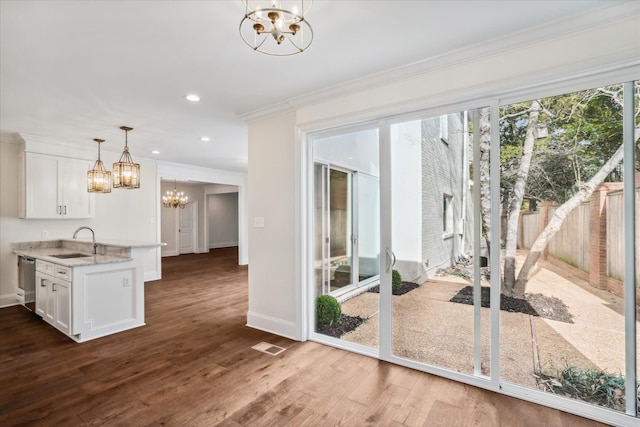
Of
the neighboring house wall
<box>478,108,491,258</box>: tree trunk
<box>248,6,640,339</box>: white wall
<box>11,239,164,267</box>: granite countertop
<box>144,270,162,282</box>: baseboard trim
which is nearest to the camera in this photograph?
<box>248,6,640,339</box>: white wall

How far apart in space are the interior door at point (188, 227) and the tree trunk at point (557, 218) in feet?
36.9

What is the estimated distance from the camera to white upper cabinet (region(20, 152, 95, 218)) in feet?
15.5

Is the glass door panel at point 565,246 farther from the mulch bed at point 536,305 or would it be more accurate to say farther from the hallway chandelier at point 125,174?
the hallway chandelier at point 125,174

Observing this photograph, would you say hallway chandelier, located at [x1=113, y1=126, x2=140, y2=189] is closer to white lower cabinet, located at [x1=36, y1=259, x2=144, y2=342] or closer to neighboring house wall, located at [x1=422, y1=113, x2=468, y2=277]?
white lower cabinet, located at [x1=36, y1=259, x2=144, y2=342]

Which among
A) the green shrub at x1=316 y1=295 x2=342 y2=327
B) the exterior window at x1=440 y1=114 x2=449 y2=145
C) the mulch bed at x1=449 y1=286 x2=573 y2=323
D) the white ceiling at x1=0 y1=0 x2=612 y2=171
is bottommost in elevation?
the green shrub at x1=316 y1=295 x2=342 y2=327

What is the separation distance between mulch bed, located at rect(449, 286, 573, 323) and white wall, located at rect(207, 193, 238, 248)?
11.6 meters

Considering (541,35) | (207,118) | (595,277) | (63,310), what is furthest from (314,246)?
(63,310)

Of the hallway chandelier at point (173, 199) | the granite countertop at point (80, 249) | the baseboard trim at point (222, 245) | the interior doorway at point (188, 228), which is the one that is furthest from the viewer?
the baseboard trim at point (222, 245)

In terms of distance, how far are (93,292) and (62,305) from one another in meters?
0.44

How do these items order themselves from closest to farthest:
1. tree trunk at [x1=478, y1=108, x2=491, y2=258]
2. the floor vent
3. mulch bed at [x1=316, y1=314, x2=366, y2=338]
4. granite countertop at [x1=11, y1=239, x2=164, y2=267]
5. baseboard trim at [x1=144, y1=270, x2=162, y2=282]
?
1. tree trunk at [x1=478, y1=108, x2=491, y2=258]
2. the floor vent
3. mulch bed at [x1=316, y1=314, x2=366, y2=338]
4. granite countertop at [x1=11, y1=239, x2=164, y2=267]
5. baseboard trim at [x1=144, y1=270, x2=162, y2=282]

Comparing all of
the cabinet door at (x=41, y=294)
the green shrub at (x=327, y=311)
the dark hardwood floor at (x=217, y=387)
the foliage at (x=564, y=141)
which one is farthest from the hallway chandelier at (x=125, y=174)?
the foliage at (x=564, y=141)

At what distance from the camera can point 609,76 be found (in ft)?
6.72

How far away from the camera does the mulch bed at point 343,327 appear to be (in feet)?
11.0

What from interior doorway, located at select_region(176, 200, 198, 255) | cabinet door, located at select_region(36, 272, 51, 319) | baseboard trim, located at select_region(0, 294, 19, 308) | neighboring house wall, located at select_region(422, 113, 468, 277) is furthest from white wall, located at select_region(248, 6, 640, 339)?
interior doorway, located at select_region(176, 200, 198, 255)
